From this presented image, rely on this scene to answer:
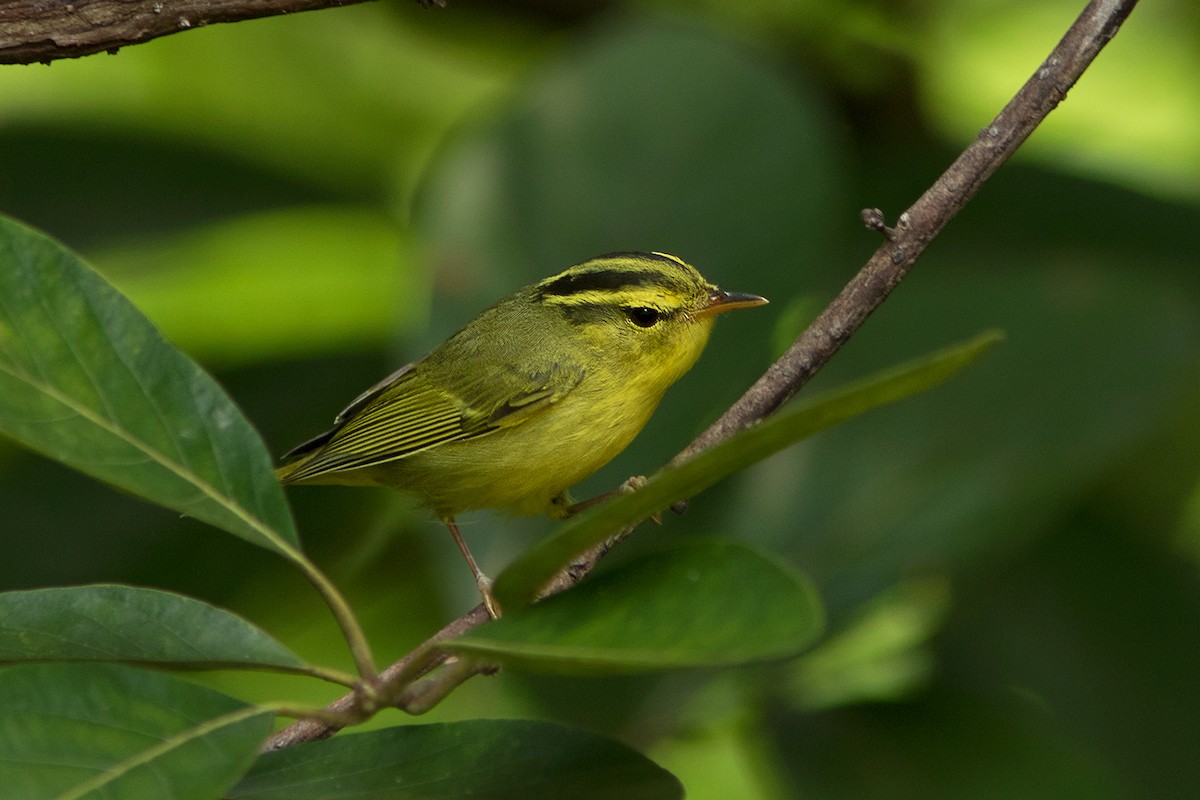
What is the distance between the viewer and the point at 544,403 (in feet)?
9.64

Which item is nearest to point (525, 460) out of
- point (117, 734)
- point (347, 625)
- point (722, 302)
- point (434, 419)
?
point (434, 419)

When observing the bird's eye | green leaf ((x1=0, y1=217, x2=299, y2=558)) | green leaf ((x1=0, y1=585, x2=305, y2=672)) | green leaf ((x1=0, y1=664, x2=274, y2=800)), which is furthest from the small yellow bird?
green leaf ((x1=0, y1=664, x2=274, y2=800))

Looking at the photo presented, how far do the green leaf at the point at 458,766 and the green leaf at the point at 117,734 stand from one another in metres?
0.17

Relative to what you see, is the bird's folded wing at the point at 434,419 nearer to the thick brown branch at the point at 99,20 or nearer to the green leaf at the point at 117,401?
the green leaf at the point at 117,401

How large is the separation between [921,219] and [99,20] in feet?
3.92

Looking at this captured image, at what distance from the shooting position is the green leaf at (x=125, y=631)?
160 centimetres

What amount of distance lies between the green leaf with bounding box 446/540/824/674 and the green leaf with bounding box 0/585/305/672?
339 millimetres

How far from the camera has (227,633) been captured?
1.63 m

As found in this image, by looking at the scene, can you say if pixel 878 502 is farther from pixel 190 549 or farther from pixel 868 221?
pixel 190 549

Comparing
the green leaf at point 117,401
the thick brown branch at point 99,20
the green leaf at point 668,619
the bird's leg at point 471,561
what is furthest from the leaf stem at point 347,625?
the bird's leg at point 471,561

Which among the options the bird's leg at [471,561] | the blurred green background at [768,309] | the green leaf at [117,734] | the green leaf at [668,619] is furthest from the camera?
the blurred green background at [768,309]

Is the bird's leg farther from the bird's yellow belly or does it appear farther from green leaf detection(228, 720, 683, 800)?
green leaf detection(228, 720, 683, 800)

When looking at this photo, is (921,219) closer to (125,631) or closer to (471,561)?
(125,631)

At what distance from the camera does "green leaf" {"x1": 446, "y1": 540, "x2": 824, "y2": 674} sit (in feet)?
→ 4.15
